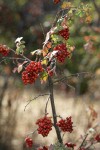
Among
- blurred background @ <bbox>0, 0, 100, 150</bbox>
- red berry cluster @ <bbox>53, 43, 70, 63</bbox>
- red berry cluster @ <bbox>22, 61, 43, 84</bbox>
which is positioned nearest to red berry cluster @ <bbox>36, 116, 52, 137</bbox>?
red berry cluster @ <bbox>22, 61, 43, 84</bbox>

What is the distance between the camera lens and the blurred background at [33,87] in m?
5.82

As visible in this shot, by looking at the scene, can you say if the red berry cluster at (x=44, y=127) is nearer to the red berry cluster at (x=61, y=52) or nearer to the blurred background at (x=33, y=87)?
the red berry cluster at (x=61, y=52)

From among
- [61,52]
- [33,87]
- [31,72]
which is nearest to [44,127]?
[31,72]

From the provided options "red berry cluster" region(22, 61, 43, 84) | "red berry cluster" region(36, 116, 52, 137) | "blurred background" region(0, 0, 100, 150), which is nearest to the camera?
"red berry cluster" region(22, 61, 43, 84)

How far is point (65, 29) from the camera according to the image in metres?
3.00

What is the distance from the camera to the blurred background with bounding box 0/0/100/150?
5.82m

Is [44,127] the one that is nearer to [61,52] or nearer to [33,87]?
[61,52]

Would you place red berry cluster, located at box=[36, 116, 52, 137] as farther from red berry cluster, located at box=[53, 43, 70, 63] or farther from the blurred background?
the blurred background

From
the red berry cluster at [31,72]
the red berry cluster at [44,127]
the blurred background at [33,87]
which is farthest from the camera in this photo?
the blurred background at [33,87]

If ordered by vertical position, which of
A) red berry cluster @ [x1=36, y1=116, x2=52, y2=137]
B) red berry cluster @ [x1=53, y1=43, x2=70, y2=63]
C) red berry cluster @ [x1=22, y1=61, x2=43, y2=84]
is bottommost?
red berry cluster @ [x1=36, y1=116, x2=52, y2=137]

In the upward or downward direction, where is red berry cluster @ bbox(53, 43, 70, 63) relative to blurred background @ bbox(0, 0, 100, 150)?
downward

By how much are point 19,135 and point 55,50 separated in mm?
3720

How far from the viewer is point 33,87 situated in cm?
956

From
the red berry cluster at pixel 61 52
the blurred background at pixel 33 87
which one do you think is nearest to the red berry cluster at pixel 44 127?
the red berry cluster at pixel 61 52
